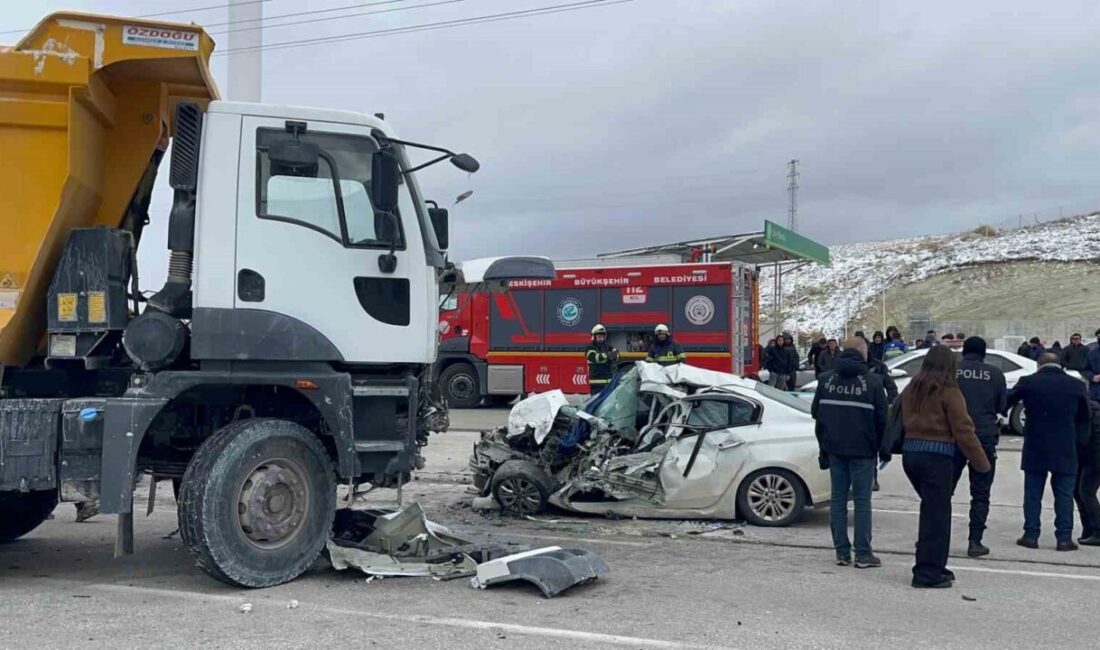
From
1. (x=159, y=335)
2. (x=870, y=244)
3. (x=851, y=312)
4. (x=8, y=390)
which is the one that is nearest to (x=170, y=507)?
(x=8, y=390)

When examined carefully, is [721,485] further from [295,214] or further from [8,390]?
[8,390]

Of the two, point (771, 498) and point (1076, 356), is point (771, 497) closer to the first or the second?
point (771, 498)

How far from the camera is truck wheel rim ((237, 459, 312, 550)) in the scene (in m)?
6.64

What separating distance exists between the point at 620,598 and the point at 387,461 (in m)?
1.87

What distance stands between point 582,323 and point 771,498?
12.1 m

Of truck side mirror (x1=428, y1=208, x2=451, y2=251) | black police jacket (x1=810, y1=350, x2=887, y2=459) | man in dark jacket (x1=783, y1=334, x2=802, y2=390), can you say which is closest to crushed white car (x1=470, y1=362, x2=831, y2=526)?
black police jacket (x1=810, y1=350, x2=887, y2=459)

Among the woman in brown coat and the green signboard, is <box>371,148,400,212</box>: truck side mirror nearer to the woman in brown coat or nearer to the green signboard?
the woman in brown coat

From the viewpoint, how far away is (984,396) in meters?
8.17

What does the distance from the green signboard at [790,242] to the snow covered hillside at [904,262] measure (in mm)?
37708

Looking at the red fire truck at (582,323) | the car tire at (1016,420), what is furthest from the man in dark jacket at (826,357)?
the car tire at (1016,420)

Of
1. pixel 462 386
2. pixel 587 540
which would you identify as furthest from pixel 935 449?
pixel 462 386

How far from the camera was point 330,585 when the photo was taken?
22.5 feet

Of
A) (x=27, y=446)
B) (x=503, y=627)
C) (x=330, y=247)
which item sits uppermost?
(x=330, y=247)

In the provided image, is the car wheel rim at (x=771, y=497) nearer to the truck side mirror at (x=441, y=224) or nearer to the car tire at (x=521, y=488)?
the car tire at (x=521, y=488)
